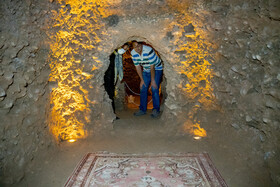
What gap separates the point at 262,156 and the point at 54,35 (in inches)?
126

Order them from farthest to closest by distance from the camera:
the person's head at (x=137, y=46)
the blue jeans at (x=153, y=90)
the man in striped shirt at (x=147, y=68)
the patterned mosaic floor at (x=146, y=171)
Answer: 1. the blue jeans at (x=153, y=90)
2. the man in striped shirt at (x=147, y=68)
3. the person's head at (x=137, y=46)
4. the patterned mosaic floor at (x=146, y=171)

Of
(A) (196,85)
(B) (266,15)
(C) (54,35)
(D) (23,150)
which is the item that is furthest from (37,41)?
(B) (266,15)

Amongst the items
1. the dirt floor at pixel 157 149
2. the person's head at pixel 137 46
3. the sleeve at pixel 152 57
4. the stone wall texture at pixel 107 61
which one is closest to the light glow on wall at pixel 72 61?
the stone wall texture at pixel 107 61

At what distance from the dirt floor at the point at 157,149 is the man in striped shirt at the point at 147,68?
0.52 metres

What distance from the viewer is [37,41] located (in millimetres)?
2854

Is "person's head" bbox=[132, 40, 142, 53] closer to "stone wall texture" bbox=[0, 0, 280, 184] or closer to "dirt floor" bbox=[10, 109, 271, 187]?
"stone wall texture" bbox=[0, 0, 280, 184]

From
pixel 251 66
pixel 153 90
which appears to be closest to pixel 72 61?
pixel 153 90

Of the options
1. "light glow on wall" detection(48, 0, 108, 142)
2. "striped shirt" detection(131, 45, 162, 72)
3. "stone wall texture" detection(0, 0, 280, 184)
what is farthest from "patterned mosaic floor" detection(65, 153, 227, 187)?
"striped shirt" detection(131, 45, 162, 72)

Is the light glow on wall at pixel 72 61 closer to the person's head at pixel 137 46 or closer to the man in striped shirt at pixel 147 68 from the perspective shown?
the person's head at pixel 137 46

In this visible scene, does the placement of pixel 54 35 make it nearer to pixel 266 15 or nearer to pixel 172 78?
pixel 172 78

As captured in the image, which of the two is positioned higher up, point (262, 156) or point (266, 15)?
point (266, 15)

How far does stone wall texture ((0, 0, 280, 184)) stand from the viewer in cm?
239

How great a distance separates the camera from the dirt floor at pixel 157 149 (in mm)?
2607

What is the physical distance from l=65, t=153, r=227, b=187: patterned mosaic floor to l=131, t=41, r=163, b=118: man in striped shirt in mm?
1548
